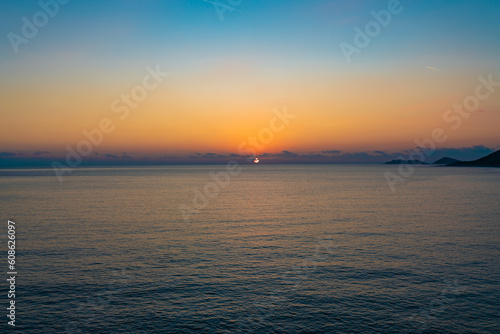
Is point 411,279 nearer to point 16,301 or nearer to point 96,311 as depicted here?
point 96,311

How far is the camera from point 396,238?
4356cm

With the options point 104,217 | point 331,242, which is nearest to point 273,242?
point 331,242

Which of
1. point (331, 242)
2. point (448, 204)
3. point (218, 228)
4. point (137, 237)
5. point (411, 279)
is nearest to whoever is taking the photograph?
point (411, 279)

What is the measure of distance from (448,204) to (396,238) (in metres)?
41.7

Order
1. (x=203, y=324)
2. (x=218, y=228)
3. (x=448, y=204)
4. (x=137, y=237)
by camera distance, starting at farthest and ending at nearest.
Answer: (x=448, y=204), (x=218, y=228), (x=137, y=237), (x=203, y=324)

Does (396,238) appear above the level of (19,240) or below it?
below

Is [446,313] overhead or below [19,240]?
below

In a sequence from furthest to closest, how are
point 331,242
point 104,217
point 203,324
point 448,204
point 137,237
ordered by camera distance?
1. point 448,204
2. point 104,217
3. point 137,237
4. point 331,242
5. point 203,324

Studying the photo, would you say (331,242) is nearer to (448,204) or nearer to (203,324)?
(203,324)

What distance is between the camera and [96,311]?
22984mm

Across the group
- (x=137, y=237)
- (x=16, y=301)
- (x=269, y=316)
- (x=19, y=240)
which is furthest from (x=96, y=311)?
(x=19, y=240)

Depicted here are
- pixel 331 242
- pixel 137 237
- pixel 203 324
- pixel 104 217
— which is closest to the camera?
pixel 203 324

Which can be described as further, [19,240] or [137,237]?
[137,237]

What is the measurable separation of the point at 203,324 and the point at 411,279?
17.1 metres
